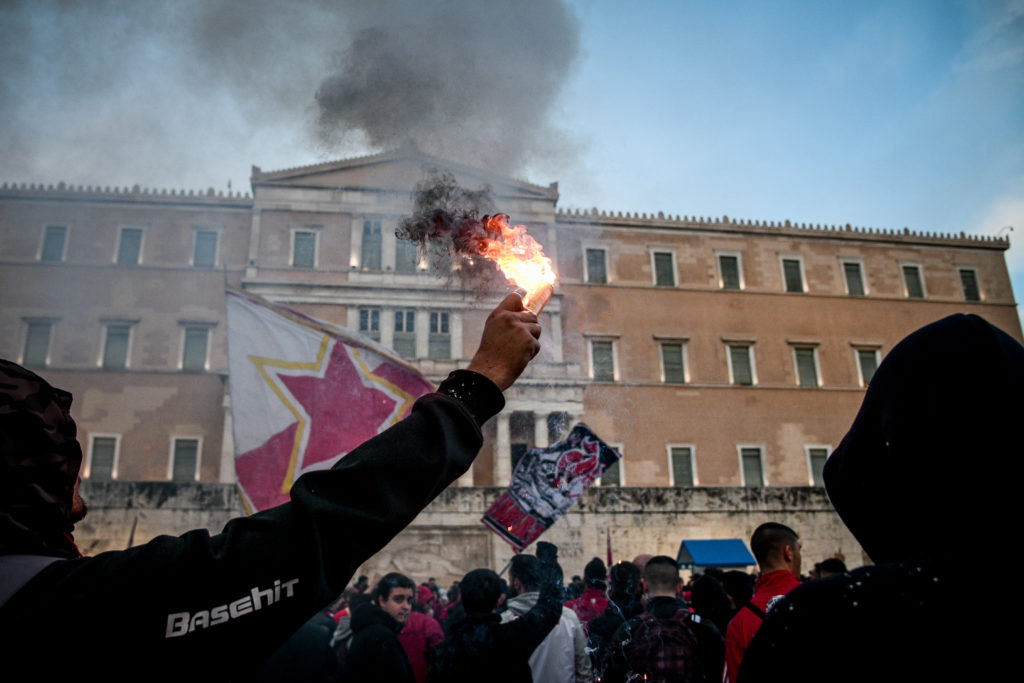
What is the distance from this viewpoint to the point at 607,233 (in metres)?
32.4

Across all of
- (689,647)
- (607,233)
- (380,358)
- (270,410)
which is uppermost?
(607,233)

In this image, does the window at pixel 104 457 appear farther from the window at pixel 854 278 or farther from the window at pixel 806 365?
the window at pixel 854 278

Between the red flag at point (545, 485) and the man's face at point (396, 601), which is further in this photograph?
the red flag at point (545, 485)

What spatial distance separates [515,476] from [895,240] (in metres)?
32.1

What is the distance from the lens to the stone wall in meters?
18.5

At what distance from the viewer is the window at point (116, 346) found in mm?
28203

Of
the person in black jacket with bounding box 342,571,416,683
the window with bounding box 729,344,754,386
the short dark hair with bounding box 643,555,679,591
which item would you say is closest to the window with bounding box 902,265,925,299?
the window with bounding box 729,344,754,386

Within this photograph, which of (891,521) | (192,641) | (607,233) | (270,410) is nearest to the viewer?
(192,641)

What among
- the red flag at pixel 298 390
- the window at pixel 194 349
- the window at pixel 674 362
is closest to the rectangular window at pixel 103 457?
the window at pixel 194 349

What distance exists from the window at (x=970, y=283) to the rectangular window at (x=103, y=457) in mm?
36272

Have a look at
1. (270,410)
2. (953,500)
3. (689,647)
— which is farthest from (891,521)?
(270,410)

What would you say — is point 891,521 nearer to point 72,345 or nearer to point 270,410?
point 270,410

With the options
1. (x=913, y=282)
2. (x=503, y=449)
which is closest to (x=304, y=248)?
(x=503, y=449)

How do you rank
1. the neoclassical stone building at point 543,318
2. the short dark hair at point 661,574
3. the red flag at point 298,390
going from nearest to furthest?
the short dark hair at point 661,574 → the red flag at point 298,390 → the neoclassical stone building at point 543,318
